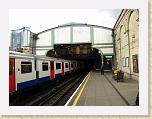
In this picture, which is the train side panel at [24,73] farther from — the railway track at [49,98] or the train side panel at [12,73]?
the railway track at [49,98]

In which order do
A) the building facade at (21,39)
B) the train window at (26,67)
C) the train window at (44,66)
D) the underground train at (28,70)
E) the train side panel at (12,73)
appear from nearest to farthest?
the building facade at (21,39), the train side panel at (12,73), the underground train at (28,70), the train window at (26,67), the train window at (44,66)

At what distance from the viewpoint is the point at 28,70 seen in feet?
31.0

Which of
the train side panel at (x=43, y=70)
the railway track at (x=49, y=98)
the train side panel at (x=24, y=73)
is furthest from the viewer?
the train side panel at (x=43, y=70)

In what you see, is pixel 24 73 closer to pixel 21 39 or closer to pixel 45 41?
pixel 21 39

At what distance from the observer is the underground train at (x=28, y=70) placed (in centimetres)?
785

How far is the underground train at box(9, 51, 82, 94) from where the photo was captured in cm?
785

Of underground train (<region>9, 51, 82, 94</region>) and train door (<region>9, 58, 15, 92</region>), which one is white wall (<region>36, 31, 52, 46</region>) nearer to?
underground train (<region>9, 51, 82, 94</region>)

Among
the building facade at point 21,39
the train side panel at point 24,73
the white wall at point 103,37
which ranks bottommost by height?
the train side panel at point 24,73

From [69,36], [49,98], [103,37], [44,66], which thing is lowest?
[49,98]

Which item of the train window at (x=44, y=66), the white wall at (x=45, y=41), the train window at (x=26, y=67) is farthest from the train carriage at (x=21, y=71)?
the train window at (x=44, y=66)

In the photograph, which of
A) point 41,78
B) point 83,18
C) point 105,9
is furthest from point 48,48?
point 105,9

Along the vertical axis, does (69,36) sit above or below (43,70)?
above

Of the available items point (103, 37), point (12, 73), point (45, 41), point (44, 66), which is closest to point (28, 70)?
point (45, 41)

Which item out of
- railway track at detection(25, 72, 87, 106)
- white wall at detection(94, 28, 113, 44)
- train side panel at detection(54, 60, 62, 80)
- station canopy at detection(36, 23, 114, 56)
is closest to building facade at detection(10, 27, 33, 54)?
station canopy at detection(36, 23, 114, 56)
